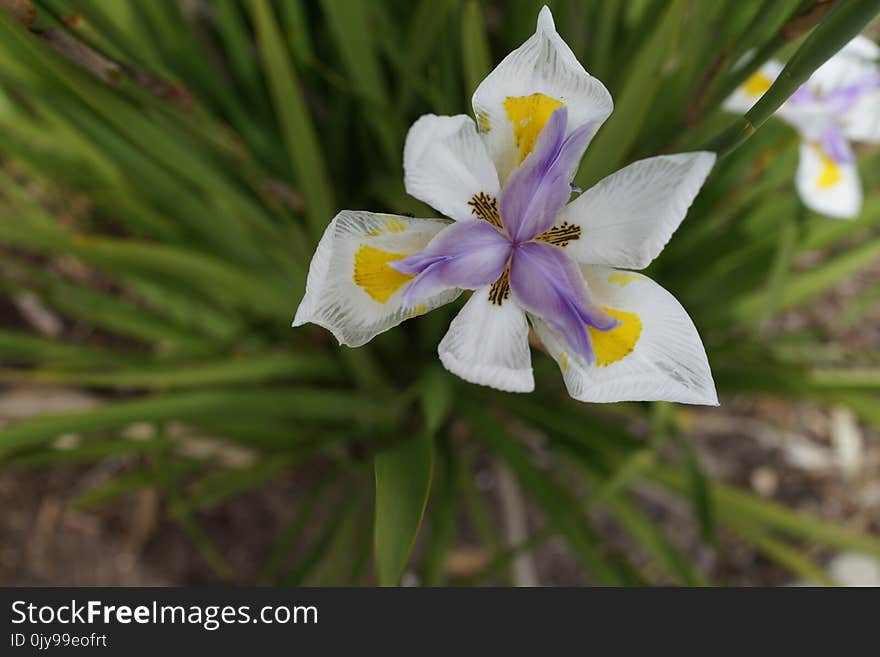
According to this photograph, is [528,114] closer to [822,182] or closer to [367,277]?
[367,277]

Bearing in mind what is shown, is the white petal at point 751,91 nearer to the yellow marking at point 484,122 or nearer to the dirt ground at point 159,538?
the yellow marking at point 484,122

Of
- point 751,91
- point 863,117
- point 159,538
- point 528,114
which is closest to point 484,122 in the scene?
point 528,114

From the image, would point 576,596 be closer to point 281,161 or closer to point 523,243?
point 523,243

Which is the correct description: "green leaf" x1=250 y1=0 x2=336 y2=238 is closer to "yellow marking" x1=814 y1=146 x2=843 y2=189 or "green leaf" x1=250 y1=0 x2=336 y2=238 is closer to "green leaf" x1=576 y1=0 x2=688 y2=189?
"green leaf" x1=576 y1=0 x2=688 y2=189

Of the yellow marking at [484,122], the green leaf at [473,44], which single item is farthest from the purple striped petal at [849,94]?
the yellow marking at [484,122]

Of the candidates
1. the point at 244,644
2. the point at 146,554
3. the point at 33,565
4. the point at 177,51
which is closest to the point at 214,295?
the point at 177,51

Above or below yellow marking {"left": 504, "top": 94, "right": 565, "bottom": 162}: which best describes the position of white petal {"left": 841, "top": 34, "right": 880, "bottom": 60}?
above

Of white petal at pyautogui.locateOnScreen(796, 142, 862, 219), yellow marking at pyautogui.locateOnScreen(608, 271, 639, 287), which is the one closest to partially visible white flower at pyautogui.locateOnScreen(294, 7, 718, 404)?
yellow marking at pyautogui.locateOnScreen(608, 271, 639, 287)
